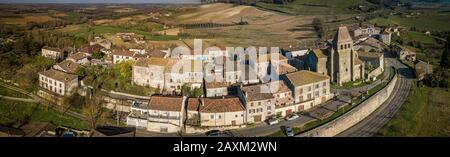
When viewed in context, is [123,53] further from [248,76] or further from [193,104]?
[193,104]

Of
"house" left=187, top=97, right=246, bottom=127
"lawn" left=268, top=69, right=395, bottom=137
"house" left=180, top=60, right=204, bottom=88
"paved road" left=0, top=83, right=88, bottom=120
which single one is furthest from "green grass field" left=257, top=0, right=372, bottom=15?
"house" left=187, top=97, right=246, bottom=127

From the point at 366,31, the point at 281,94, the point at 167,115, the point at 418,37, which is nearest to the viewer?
the point at 167,115

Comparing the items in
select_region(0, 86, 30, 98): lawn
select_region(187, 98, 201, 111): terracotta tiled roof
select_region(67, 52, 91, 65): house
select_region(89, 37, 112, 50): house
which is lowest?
select_region(0, 86, 30, 98): lawn

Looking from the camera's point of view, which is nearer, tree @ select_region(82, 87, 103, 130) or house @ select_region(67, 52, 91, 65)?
tree @ select_region(82, 87, 103, 130)

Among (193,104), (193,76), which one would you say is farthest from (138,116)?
(193,76)

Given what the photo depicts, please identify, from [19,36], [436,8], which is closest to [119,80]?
[19,36]

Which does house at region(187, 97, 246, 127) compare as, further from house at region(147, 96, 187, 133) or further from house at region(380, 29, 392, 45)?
house at region(380, 29, 392, 45)
